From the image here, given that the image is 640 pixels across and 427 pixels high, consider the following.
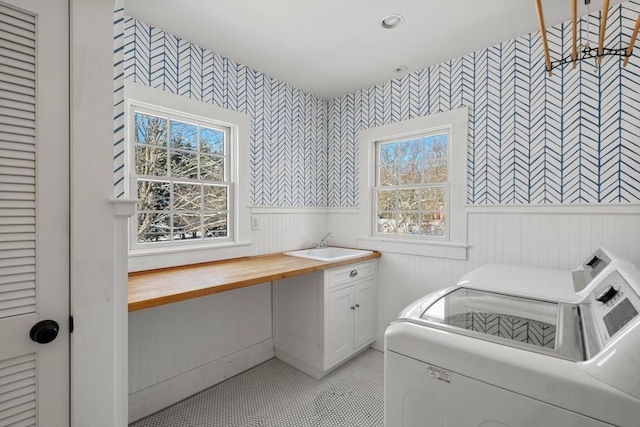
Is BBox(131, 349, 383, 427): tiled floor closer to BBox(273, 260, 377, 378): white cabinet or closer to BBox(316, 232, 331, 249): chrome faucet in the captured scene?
BBox(273, 260, 377, 378): white cabinet

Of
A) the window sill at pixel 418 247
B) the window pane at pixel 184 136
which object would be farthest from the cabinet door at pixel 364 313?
the window pane at pixel 184 136

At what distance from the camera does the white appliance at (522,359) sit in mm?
768

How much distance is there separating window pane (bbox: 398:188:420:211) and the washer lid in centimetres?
144

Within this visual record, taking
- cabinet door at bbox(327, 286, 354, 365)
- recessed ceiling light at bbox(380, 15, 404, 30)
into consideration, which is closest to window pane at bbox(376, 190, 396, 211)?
cabinet door at bbox(327, 286, 354, 365)

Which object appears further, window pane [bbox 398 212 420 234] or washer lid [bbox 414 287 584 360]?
window pane [bbox 398 212 420 234]

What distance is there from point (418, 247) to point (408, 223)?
1.02 feet

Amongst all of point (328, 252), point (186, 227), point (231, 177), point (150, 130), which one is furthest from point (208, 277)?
point (328, 252)

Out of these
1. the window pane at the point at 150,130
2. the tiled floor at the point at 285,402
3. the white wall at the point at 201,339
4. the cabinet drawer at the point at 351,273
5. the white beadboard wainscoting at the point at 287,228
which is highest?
the window pane at the point at 150,130

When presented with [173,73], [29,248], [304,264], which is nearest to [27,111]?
[29,248]

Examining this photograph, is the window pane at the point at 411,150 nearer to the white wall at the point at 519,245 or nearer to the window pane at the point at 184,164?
the white wall at the point at 519,245

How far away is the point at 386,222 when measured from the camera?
3.09 metres

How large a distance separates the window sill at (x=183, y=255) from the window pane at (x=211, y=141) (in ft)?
2.66

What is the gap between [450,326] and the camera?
1122mm

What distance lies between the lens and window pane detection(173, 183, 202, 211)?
7.64ft
